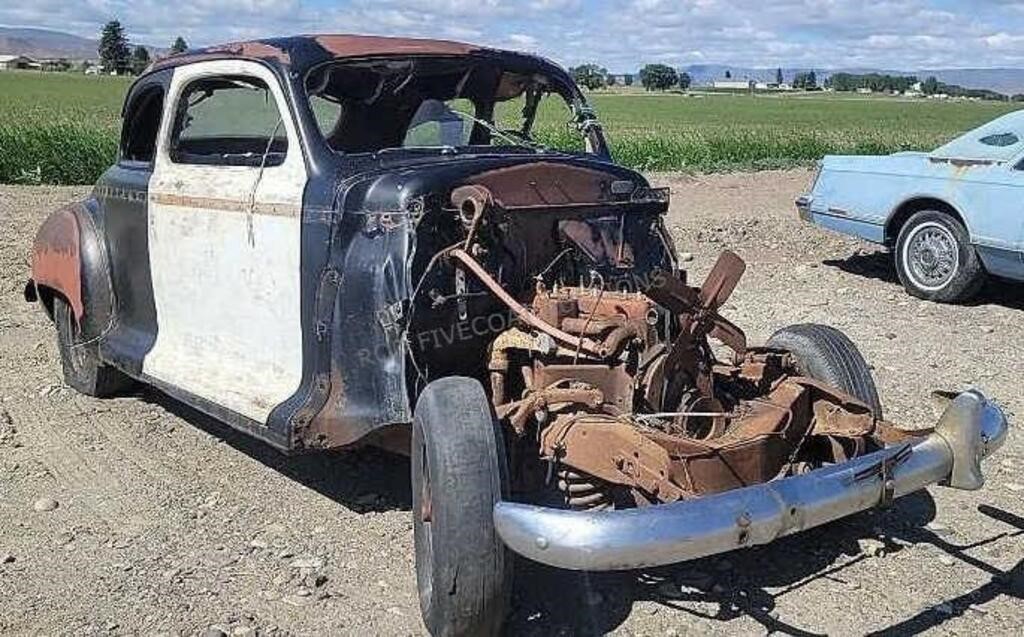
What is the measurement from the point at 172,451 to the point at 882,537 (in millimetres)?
3271

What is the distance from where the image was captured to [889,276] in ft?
34.1

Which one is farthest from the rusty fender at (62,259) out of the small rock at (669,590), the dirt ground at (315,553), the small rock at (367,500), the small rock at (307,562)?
the small rock at (669,590)

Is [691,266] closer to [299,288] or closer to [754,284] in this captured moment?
[754,284]

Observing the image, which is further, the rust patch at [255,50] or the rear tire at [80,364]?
the rear tire at [80,364]

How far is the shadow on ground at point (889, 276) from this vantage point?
30.7 feet

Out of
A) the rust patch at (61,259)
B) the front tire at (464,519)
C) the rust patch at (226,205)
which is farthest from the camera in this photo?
the rust patch at (61,259)

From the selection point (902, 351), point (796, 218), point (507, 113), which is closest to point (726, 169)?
point (796, 218)

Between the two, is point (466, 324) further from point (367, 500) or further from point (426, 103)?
point (426, 103)

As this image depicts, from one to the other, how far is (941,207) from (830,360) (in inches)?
203

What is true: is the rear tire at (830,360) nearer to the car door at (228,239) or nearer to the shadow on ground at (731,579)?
the shadow on ground at (731,579)

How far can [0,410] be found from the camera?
6098mm

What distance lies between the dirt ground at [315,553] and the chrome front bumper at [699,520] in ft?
2.13

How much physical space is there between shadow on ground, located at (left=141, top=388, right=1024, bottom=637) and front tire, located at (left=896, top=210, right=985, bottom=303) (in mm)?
4504

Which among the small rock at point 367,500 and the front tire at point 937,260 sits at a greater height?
the front tire at point 937,260
